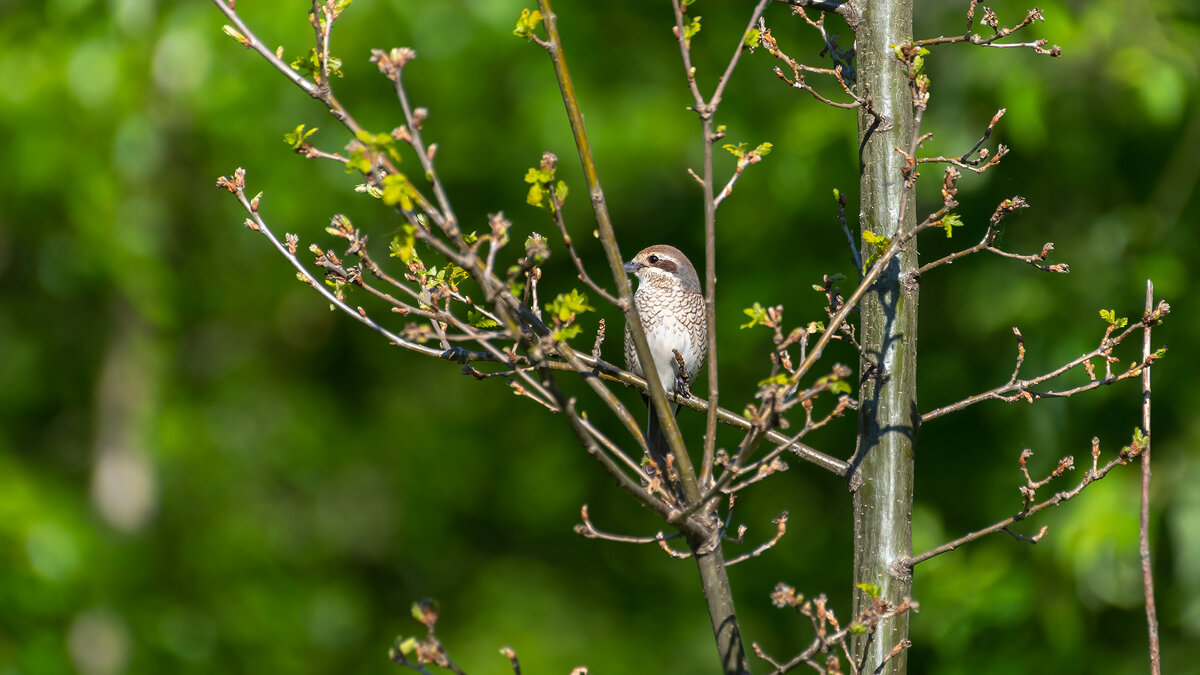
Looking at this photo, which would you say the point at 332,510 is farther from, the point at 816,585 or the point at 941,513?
the point at 941,513

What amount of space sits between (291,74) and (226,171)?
5657 millimetres

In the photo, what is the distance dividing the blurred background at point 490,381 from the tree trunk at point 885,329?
112 inches

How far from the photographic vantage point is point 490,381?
8477 mm

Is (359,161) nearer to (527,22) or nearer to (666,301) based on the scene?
(527,22)

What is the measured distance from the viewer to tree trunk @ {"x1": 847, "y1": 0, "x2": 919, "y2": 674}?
2445 mm

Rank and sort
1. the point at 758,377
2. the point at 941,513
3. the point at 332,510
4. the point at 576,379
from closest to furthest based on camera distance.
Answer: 1. the point at 941,513
2. the point at 758,377
3. the point at 576,379
4. the point at 332,510

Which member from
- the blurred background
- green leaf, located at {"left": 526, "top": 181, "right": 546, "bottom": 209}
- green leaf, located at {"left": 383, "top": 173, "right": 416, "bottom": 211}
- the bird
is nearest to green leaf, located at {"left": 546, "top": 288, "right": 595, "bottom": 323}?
green leaf, located at {"left": 526, "top": 181, "right": 546, "bottom": 209}

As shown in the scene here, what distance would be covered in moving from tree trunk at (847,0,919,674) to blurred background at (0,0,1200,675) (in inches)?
112


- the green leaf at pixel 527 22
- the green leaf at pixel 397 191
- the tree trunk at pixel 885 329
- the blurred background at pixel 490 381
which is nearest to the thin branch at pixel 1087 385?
the tree trunk at pixel 885 329

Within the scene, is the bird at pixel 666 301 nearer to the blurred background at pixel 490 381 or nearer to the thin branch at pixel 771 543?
the blurred background at pixel 490 381

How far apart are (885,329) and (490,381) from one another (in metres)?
6.17

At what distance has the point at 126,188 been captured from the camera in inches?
277

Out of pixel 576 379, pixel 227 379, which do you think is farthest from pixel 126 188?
pixel 576 379

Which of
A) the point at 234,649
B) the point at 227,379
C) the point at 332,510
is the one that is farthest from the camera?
the point at 332,510
